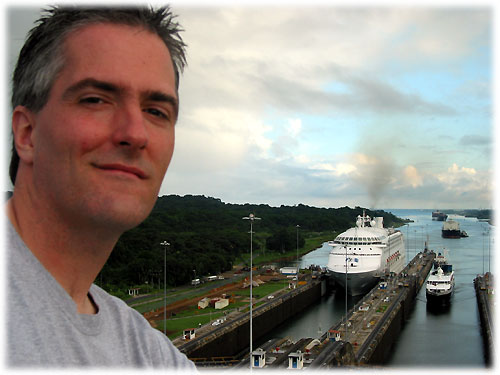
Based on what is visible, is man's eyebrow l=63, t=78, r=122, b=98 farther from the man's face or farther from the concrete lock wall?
the concrete lock wall

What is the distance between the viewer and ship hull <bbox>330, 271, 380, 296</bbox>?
31625 millimetres

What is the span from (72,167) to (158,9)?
0.55 metres

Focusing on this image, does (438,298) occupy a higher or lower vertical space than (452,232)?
lower

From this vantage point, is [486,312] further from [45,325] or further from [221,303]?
[45,325]

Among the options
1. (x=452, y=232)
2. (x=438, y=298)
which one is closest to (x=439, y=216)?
(x=452, y=232)

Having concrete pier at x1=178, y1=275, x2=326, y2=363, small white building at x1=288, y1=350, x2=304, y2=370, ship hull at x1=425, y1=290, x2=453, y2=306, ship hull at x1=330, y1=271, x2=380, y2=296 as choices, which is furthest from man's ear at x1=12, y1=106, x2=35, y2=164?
ship hull at x1=425, y1=290, x2=453, y2=306

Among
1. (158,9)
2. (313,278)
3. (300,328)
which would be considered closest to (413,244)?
(313,278)

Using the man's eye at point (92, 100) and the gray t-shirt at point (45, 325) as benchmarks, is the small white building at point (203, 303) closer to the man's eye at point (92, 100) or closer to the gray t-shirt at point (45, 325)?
the gray t-shirt at point (45, 325)

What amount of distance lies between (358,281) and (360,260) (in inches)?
63.1

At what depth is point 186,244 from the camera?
39281 mm

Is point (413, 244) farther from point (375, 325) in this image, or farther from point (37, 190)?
point (37, 190)

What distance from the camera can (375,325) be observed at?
20.4 metres

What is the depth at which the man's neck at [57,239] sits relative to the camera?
1.06m

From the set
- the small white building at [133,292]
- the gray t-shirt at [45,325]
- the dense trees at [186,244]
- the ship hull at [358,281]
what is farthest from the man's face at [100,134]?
the ship hull at [358,281]
